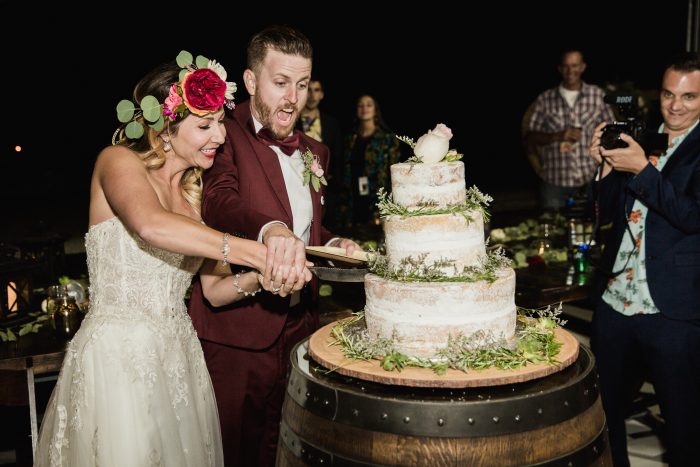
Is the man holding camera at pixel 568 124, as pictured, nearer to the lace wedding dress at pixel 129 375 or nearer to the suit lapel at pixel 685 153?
the suit lapel at pixel 685 153

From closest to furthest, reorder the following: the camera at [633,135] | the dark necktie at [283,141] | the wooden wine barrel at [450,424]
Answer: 1. the wooden wine barrel at [450,424]
2. the dark necktie at [283,141]
3. the camera at [633,135]

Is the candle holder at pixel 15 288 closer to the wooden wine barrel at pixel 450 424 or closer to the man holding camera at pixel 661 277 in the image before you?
the wooden wine barrel at pixel 450 424

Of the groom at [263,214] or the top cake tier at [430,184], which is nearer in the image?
the top cake tier at [430,184]

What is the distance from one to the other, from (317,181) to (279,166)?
18cm


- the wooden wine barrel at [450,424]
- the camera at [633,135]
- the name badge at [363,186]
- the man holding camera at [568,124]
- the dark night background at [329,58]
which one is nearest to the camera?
the wooden wine barrel at [450,424]

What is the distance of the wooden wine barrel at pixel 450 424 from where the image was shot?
66.1 inches

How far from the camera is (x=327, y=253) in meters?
2.11

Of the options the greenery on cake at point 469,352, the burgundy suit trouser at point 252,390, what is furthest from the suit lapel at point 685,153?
the burgundy suit trouser at point 252,390

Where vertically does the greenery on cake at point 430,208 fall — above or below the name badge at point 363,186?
above

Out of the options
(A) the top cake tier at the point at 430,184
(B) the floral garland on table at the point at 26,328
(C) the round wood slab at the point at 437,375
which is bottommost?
(B) the floral garland on table at the point at 26,328

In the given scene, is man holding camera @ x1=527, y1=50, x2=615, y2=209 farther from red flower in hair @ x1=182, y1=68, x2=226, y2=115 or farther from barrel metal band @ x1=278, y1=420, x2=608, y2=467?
barrel metal band @ x1=278, y1=420, x2=608, y2=467

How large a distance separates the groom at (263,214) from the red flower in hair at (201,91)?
0.19 metres

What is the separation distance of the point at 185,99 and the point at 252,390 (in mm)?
1123

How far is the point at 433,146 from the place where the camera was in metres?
2.02
